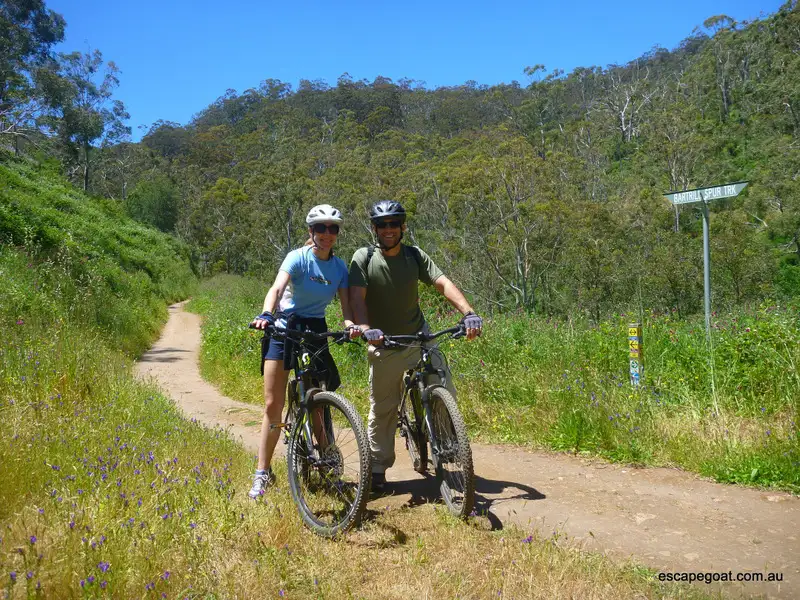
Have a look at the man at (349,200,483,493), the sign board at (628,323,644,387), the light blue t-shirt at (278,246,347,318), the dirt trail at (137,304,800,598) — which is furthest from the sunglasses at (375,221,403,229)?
the sign board at (628,323,644,387)

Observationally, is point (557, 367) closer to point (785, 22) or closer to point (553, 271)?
point (553, 271)

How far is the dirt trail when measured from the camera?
3342 millimetres

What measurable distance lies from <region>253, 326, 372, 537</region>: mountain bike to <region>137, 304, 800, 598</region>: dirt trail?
537 millimetres

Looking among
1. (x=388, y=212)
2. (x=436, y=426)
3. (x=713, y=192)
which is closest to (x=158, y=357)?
(x=388, y=212)

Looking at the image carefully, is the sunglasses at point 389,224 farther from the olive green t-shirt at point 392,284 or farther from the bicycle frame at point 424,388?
the bicycle frame at point 424,388

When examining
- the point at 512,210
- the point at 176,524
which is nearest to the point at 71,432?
the point at 176,524

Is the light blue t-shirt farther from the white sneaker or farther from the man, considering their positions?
the white sneaker

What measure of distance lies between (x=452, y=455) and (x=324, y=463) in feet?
2.39

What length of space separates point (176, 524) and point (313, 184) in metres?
37.6

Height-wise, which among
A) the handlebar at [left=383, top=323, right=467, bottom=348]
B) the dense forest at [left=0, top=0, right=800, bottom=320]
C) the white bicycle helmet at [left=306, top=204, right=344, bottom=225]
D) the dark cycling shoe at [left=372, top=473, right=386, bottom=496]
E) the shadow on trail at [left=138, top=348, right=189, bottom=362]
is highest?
the dense forest at [left=0, top=0, right=800, bottom=320]

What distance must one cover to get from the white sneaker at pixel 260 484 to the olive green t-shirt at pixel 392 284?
1.15 m

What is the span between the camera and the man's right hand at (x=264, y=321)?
3.58 metres

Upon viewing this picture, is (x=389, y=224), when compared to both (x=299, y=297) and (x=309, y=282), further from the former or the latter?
(x=299, y=297)

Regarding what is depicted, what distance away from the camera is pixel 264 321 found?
11.8 feet
